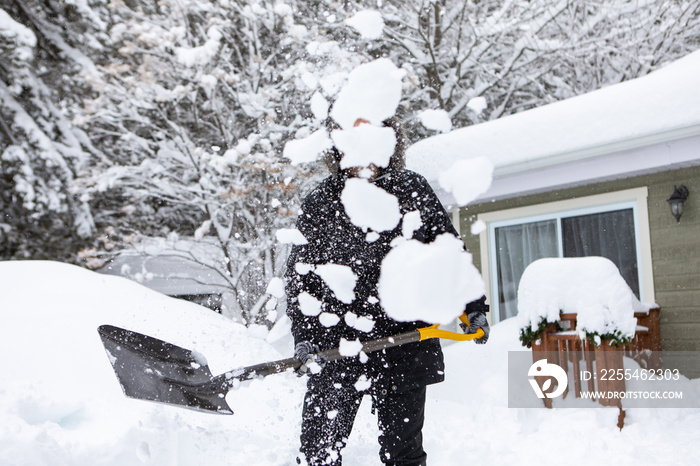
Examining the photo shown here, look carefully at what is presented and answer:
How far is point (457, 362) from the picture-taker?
494cm

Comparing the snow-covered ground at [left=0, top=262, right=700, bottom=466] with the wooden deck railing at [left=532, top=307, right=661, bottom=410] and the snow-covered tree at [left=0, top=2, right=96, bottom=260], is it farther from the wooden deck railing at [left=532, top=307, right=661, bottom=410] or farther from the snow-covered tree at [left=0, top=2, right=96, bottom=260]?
the snow-covered tree at [left=0, top=2, right=96, bottom=260]

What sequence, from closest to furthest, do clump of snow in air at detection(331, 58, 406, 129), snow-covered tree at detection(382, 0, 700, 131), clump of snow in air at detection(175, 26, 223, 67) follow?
clump of snow in air at detection(331, 58, 406, 129) < clump of snow in air at detection(175, 26, 223, 67) < snow-covered tree at detection(382, 0, 700, 131)

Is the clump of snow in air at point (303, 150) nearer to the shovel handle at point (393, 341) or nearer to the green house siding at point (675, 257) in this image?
the green house siding at point (675, 257)

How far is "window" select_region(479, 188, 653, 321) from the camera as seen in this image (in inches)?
194

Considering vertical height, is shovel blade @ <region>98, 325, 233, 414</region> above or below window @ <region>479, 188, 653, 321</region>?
below

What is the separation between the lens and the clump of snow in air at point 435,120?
8.05m

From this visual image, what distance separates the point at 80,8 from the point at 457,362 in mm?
7515

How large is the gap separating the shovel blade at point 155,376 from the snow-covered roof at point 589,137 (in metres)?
3.83

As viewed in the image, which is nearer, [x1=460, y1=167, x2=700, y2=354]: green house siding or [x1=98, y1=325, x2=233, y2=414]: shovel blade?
[x1=98, y1=325, x2=233, y2=414]: shovel blade

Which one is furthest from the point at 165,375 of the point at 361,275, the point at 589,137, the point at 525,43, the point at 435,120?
the point at 525,43

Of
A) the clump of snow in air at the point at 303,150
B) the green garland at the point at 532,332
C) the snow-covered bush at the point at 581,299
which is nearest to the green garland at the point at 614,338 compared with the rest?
the snow-covered bush at the point at 581,299

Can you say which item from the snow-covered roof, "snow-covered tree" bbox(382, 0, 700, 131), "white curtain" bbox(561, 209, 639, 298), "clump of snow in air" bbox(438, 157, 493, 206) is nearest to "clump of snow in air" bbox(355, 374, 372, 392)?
"clump of snow in air" bbox(438, 157, 493, 206)

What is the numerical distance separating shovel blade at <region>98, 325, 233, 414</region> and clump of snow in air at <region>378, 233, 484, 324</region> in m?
0.78

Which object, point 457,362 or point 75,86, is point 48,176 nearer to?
point 75,86
